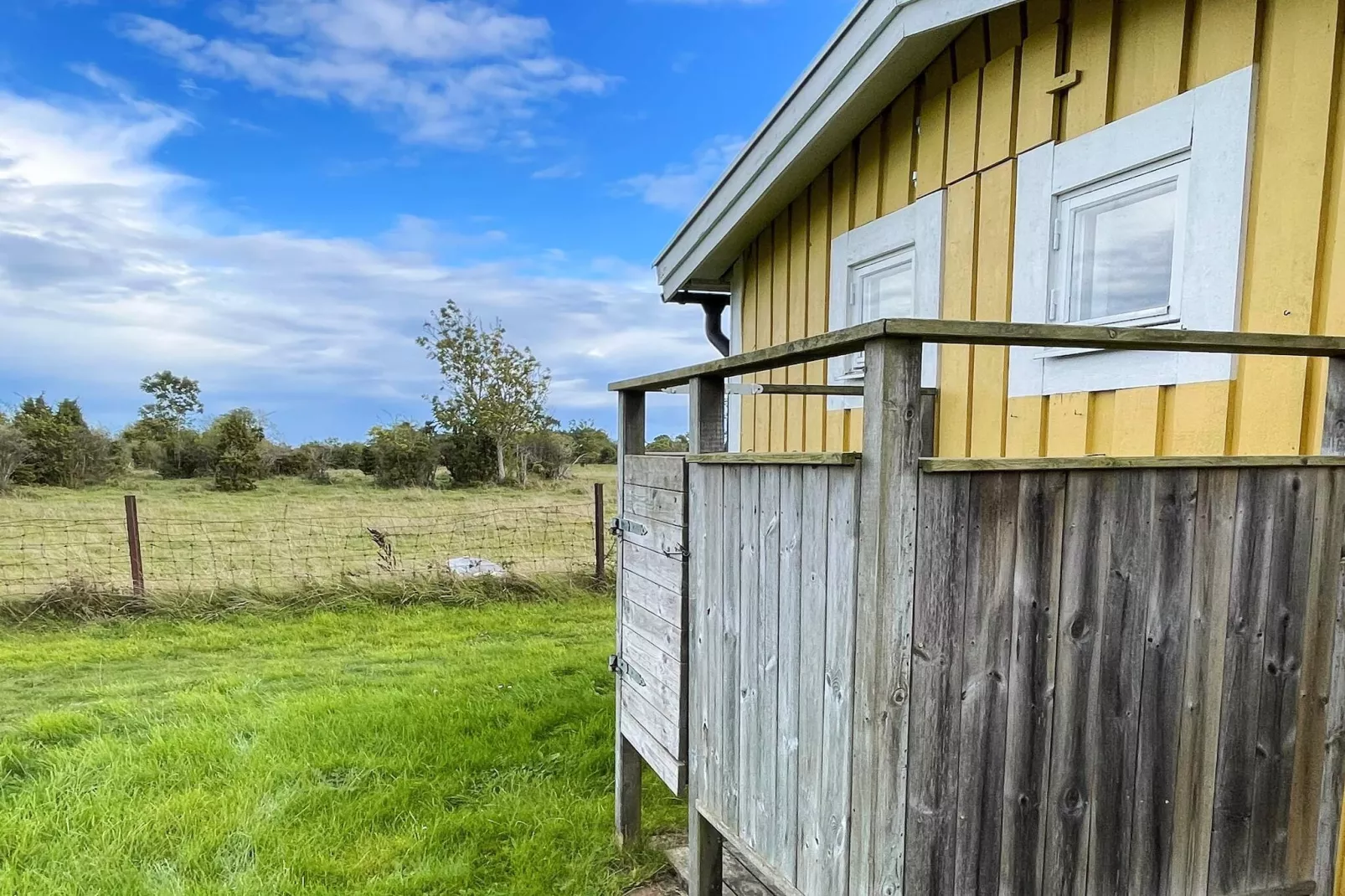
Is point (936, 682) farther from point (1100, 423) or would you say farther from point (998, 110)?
point (998, 110)

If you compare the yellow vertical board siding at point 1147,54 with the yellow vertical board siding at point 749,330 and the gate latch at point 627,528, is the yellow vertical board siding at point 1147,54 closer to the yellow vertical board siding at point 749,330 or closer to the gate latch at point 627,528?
the gate latch at point 627,528

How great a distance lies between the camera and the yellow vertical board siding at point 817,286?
371cm

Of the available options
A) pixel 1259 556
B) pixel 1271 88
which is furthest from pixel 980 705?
pixel 1271 88

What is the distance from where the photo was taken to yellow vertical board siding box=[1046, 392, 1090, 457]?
229cm

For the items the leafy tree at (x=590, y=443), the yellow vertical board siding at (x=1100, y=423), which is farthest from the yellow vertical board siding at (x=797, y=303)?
the leafy tree at (x=590, y=443)

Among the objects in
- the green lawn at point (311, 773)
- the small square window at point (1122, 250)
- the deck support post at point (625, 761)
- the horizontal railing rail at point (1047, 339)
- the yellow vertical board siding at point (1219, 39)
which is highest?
the yellow vertical board siding at point (1219, 39)

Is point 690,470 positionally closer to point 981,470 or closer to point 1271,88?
point 981,470

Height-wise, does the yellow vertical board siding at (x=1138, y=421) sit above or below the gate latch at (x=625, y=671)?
above

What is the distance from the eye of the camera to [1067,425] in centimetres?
235

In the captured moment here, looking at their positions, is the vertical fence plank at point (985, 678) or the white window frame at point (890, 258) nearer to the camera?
the vertical fence plank at point (985, 678)

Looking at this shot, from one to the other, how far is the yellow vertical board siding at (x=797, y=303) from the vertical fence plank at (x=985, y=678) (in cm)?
265

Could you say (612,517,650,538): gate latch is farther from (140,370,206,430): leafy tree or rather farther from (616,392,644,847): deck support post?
(140,370,206,430): leafy tree

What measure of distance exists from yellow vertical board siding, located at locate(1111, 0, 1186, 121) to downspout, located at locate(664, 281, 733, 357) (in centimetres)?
298

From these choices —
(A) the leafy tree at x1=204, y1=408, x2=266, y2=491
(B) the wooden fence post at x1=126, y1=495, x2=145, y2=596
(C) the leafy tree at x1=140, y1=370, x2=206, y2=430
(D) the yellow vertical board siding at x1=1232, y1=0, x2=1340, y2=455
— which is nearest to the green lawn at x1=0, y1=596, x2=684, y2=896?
(B) the wooden fence post at x1=126, y1=495, x2=145, y2=596
